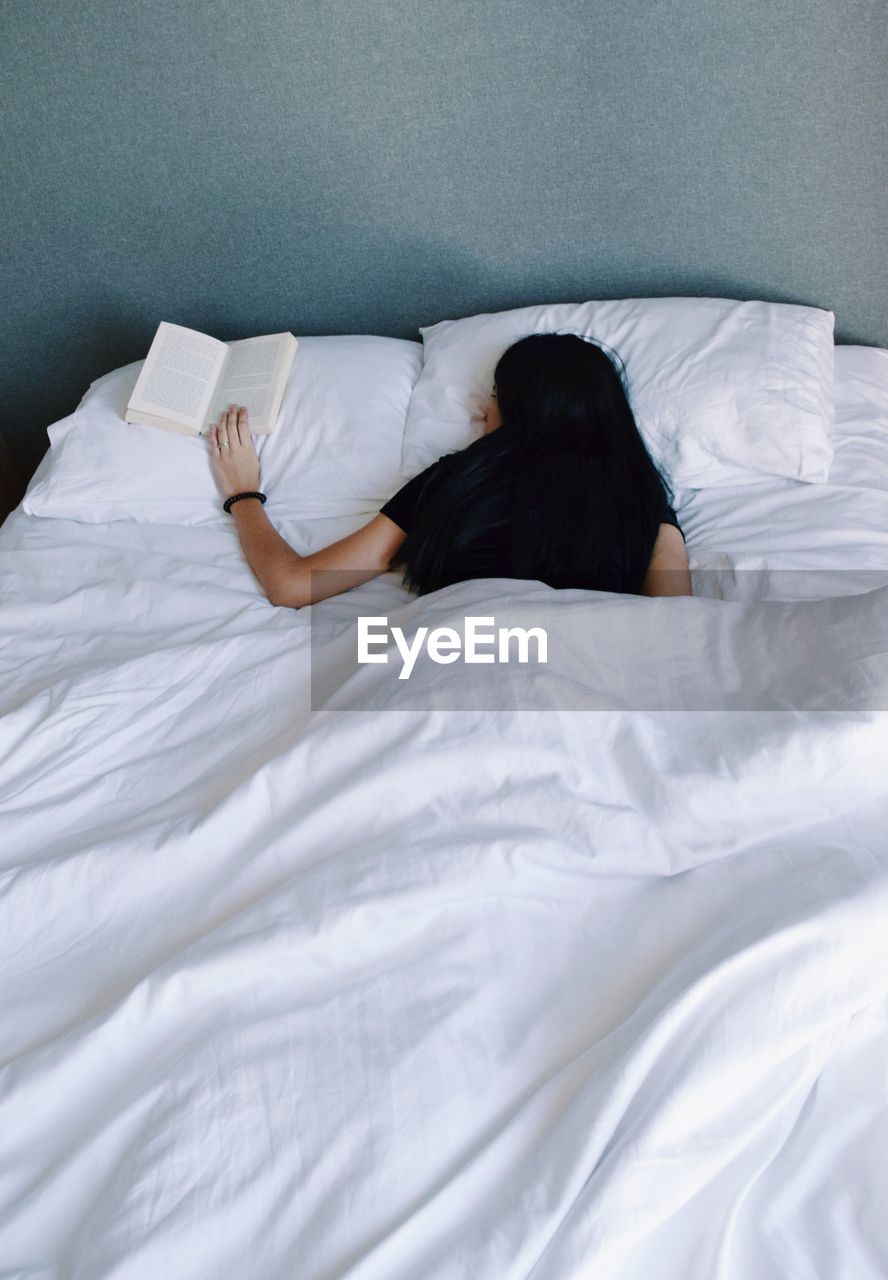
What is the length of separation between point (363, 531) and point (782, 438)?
25.8 inches

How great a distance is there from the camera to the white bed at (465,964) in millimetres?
674

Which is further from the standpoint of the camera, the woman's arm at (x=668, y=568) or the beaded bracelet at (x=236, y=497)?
the beaded bracelet at (x=236, y=497)

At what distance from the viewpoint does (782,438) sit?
1.47m

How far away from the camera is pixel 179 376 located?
1625 millimetres

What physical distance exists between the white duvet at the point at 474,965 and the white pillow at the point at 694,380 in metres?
0.48

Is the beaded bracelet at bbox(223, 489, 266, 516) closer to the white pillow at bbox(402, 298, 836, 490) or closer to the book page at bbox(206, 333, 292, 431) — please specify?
the book page at bbox(206, 333, 292, 431)

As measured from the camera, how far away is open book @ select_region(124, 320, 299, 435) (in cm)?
159

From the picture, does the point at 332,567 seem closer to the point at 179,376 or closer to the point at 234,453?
the point at 234,453

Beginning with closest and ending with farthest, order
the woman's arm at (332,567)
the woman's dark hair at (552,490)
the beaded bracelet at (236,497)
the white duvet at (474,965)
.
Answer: the white duvet at (474,965) → the woman's dark hair at (552,490) → the woman's arm at (332,567) → the beaded bracelet at (236,497)

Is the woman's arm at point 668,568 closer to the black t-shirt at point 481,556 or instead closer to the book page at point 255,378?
the black t-shirt at point 481,556

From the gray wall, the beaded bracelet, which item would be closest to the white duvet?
the beaded bracelet

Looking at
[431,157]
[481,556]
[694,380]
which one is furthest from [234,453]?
[694,380]

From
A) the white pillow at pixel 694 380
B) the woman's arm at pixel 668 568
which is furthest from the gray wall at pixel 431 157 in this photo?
the woman's arm at pixel 668 568

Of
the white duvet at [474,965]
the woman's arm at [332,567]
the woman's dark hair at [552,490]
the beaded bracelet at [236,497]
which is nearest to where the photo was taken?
the white duvet at [474,965]
